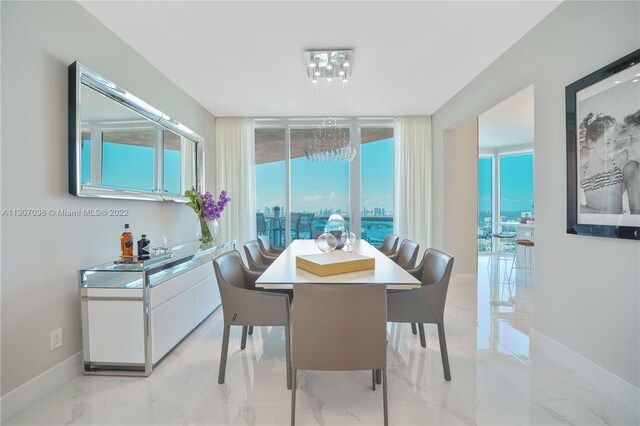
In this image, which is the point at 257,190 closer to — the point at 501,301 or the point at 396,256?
the point at 396,256

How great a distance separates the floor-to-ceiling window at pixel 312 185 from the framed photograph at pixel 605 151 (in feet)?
9.96

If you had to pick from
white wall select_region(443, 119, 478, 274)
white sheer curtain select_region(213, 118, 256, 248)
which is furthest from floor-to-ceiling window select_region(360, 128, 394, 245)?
white sheer curtain select_region(213, 118, 256, 248)

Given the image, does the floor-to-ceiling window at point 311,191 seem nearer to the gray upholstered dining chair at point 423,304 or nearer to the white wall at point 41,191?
the white wall at point 41,191

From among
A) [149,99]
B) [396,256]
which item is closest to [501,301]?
[396,256]

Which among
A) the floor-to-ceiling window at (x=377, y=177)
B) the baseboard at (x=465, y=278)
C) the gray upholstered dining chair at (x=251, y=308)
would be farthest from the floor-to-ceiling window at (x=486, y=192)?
the gray upholstered dining chair at (x=251, y=308)

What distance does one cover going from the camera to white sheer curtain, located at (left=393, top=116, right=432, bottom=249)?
190 inches

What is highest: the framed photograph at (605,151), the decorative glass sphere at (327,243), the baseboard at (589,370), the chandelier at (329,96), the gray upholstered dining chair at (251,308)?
the chandelier at (329,96)

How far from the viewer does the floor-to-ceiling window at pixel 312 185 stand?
5047 mm

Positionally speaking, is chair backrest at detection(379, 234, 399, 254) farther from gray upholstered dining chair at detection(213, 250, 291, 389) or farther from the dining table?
gray upholstered dining chair at detection(213, 250, 291, 389)

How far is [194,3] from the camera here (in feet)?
6.98

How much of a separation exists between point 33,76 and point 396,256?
309 cm

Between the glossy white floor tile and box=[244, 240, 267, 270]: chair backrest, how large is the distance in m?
0.68

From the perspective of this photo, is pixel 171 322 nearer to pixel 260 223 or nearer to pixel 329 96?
pixel 260 223

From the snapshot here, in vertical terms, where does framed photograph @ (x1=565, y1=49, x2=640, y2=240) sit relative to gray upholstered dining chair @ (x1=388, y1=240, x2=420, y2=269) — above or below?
above
